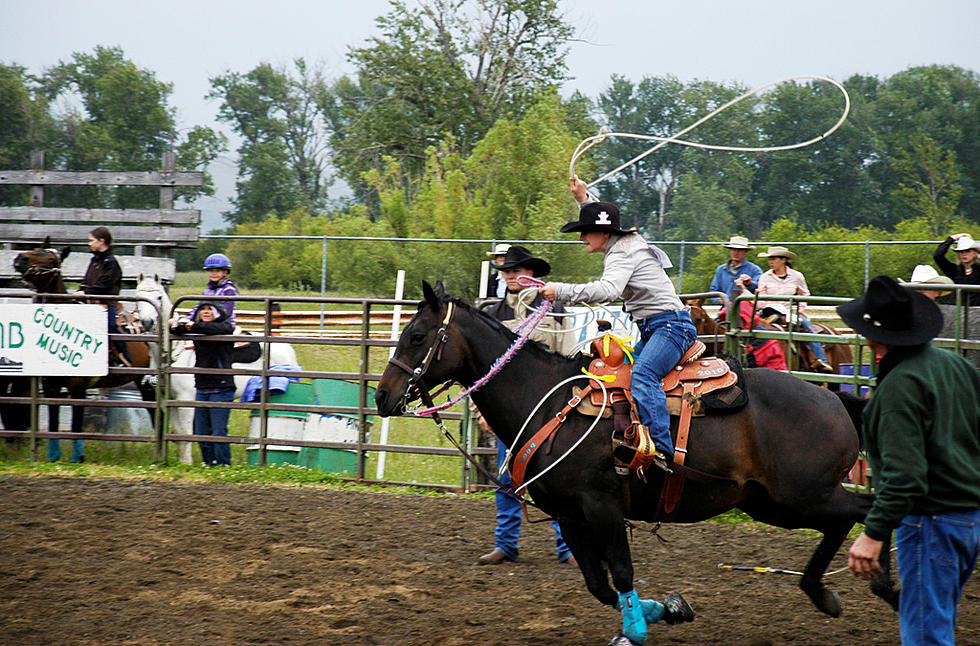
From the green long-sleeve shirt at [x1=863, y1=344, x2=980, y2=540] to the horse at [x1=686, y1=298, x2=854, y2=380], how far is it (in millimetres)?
4651

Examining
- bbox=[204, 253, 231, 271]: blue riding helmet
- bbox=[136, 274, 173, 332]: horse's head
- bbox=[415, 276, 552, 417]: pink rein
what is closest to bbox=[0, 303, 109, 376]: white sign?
bbox=[136, 274, 173, 332]: horse's head

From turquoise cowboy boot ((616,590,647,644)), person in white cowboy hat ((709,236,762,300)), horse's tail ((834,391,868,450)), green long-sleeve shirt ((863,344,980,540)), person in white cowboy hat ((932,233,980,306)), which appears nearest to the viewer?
green long-sleeve shirt ((863,344,980,540))

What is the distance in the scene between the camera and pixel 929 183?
37.8 metres

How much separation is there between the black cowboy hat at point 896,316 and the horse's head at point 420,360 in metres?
2.47

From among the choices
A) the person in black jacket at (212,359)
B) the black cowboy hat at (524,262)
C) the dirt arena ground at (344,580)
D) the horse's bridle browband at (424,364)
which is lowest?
the dirt arena ground at (344,580)

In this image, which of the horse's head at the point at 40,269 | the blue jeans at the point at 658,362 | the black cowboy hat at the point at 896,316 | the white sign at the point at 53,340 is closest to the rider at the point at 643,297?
the blue jeans at the point at 658,362

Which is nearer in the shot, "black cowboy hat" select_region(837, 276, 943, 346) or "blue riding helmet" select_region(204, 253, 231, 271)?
"black cowboy hat" select_region(837, 276, 943, 346)

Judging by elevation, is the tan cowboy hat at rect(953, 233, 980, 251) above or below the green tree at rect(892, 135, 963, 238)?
below

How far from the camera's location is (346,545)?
712 centimetres

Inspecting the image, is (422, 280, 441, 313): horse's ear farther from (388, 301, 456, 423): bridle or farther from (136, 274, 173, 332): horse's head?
(136, 274, 173, 332): horse's head

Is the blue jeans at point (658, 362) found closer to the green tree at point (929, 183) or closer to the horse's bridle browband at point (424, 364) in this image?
the horse's bridle browband at point (424, 364)

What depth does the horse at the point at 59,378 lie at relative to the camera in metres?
10.4

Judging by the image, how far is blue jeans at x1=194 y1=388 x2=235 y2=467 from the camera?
1016 centimetres

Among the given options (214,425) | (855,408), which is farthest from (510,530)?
(214,425)
